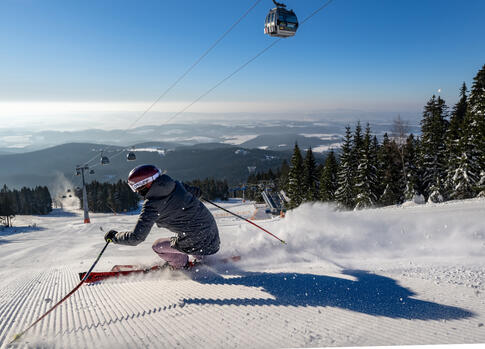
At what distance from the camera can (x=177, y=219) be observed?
4.93 meters

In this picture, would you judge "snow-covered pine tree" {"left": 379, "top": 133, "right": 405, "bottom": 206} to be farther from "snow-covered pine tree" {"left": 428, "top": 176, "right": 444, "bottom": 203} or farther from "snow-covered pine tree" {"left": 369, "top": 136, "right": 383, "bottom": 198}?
"snow-covered pine tree" {"left": 428, "top": 176, "right": 444, "bottom": 203}

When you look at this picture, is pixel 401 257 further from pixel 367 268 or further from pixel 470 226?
pixel 470 226

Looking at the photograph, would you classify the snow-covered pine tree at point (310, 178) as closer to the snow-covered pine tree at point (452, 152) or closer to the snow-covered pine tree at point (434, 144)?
the snow-covered pine tree at point (434, 144)

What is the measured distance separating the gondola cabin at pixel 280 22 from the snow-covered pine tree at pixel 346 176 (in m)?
28.7

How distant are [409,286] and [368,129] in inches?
1314

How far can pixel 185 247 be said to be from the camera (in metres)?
5.25

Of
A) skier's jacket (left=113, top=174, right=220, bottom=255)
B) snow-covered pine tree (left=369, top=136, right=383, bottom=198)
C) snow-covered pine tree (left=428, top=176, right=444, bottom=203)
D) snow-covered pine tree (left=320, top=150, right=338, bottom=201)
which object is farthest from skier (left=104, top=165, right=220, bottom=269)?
snow-covered pine tree (left=320, top=150, right=338, bottom=201)

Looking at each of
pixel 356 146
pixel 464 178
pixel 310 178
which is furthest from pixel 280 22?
pixel 310 178

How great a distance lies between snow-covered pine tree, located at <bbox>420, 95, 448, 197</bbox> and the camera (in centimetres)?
3212

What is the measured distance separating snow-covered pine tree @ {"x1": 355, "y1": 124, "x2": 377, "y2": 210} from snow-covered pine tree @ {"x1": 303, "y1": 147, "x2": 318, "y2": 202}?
9.14 metres

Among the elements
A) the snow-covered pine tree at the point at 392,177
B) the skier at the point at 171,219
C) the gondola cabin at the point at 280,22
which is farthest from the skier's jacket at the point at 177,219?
the snow-covered pine tree at the point at 392,177

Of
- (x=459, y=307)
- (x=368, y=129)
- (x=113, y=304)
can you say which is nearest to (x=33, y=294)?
(x=113, y=304)

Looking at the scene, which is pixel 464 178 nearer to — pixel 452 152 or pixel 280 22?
pixel 452 152

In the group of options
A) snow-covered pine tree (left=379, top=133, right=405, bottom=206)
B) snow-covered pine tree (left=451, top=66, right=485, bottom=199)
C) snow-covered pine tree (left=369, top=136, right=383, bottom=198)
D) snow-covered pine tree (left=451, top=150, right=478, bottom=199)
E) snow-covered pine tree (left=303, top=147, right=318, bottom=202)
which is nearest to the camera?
snow-covered pine tree (left=451, top=66, right=485, bottom=199)
